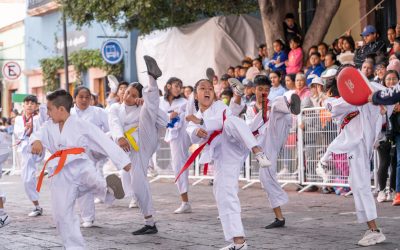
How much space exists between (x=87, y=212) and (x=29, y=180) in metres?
2.24

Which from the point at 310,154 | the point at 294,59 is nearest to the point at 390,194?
the point at 310,154

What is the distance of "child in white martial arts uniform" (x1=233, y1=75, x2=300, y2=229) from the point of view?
10055 mm

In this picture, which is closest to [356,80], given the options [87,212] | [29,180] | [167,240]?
[167,240]

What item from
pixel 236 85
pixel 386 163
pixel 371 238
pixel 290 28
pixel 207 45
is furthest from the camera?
pixel 207 45

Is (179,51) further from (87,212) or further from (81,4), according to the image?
(87,212)

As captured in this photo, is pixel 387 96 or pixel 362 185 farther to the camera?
pixel 362 185

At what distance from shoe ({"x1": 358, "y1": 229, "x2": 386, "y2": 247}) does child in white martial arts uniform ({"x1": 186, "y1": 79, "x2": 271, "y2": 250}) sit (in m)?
1.12

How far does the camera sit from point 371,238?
8.34 metres

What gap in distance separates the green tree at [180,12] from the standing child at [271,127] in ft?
26.2

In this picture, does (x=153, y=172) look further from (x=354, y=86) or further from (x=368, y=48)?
(x=354, y=86)

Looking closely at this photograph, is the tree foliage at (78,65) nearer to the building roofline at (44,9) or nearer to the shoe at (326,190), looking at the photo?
the building roofline at (44,9)

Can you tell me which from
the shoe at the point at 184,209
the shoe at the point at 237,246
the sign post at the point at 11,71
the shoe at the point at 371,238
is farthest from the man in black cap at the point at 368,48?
the sign post at the point at 11,71

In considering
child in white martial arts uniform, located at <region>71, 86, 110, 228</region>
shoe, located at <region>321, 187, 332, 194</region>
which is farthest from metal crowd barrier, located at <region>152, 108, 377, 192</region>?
child in white martial arts uniform, located at <region>71, 86, 110, 228</region>

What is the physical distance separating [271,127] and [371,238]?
237 centimetres
